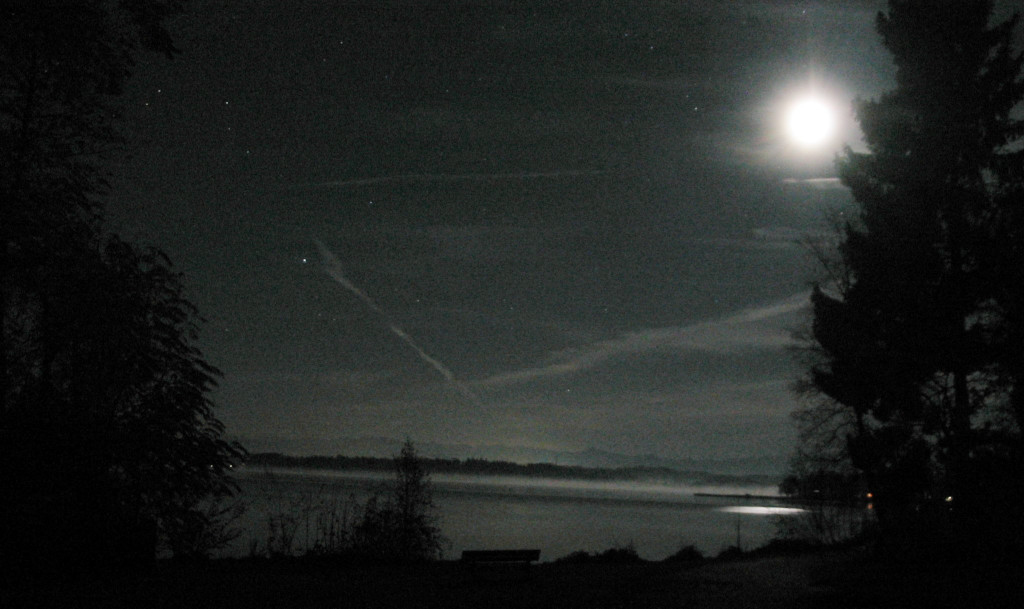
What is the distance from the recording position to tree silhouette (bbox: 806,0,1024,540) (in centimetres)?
2297

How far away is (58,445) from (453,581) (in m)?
8.51

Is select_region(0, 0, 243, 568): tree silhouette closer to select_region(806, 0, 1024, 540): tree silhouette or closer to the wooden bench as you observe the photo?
the wooden bench

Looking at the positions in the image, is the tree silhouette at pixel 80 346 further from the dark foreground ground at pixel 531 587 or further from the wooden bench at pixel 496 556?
the wooden bench at pixel 496 556

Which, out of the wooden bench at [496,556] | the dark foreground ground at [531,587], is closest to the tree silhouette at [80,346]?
the dark foreground ground at [531,587]

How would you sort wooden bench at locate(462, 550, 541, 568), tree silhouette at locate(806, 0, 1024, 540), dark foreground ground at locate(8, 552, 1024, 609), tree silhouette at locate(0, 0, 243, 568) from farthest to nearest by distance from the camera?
tree silhouette at locate(806, 0, 1024, 540)
wooden bench at locate(462, 550, 541, 568)
dark foreground ground at locate(8, 552, 1024, 609)
tree silhouette at locate(0, 0, 243, 568)

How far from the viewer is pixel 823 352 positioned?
31703 mm

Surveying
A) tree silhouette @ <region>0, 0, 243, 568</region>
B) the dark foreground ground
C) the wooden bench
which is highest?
tree silhouette @ <region>0, 0, 243, 568</region>

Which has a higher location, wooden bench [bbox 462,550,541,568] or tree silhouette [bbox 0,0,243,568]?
tree silhouette [bbox 0,0,243,568]

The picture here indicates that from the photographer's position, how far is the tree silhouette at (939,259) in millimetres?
22969

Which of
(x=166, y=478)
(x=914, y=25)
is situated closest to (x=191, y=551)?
(x=166, y=478)

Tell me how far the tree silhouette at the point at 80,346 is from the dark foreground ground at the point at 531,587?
53.0 inches

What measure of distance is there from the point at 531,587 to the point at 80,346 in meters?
9.56

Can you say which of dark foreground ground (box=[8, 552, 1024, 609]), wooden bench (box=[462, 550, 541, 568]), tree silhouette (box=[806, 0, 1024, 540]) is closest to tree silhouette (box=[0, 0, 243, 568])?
dark foreground ground (box=[8, 552, 1024, 609])

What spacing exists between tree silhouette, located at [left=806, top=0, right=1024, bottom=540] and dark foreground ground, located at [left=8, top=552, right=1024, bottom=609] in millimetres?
4950
